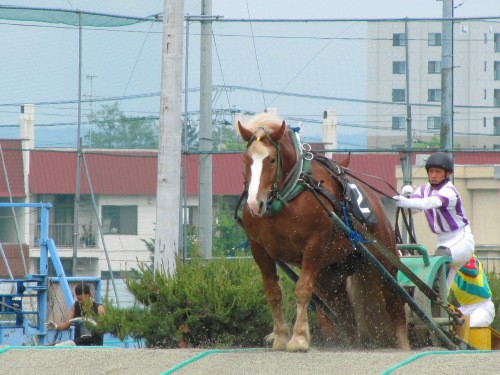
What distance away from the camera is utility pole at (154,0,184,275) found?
11727 mm

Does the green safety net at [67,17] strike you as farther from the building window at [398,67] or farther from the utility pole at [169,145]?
the utility pole at [169,145]

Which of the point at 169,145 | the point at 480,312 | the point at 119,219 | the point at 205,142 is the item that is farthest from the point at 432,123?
the point at 480,312

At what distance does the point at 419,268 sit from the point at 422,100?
5.14m

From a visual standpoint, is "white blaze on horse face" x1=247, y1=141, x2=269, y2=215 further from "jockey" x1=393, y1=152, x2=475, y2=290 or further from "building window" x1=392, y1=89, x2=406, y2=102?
"building window" x1=392, y1=89, x2=406, y2=102

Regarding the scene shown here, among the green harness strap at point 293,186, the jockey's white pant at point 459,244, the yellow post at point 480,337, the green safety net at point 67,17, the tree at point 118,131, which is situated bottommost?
the yellow post at point 480,337

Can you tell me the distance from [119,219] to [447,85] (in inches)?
174

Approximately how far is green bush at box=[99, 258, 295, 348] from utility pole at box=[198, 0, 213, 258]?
2126 millimetres

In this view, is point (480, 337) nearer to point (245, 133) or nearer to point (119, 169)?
point (245, 133)

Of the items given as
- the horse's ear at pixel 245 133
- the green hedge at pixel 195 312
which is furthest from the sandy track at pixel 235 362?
the green hedge at pixel 195 312

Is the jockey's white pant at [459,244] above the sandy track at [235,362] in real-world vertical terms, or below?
above

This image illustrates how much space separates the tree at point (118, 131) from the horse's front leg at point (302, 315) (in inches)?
272

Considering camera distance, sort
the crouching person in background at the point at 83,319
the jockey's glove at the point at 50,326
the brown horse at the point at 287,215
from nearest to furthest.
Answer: the brown horse at the point at 287,215
the crouching person in background at the point at 83,319
the jockey's glove at the point at 50,326

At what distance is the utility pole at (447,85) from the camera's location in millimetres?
13922

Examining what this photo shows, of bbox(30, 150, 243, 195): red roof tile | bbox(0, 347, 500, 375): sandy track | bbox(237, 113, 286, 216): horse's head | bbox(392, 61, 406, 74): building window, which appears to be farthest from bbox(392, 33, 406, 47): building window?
bbox(0, 347, 500, 375): sandy track
